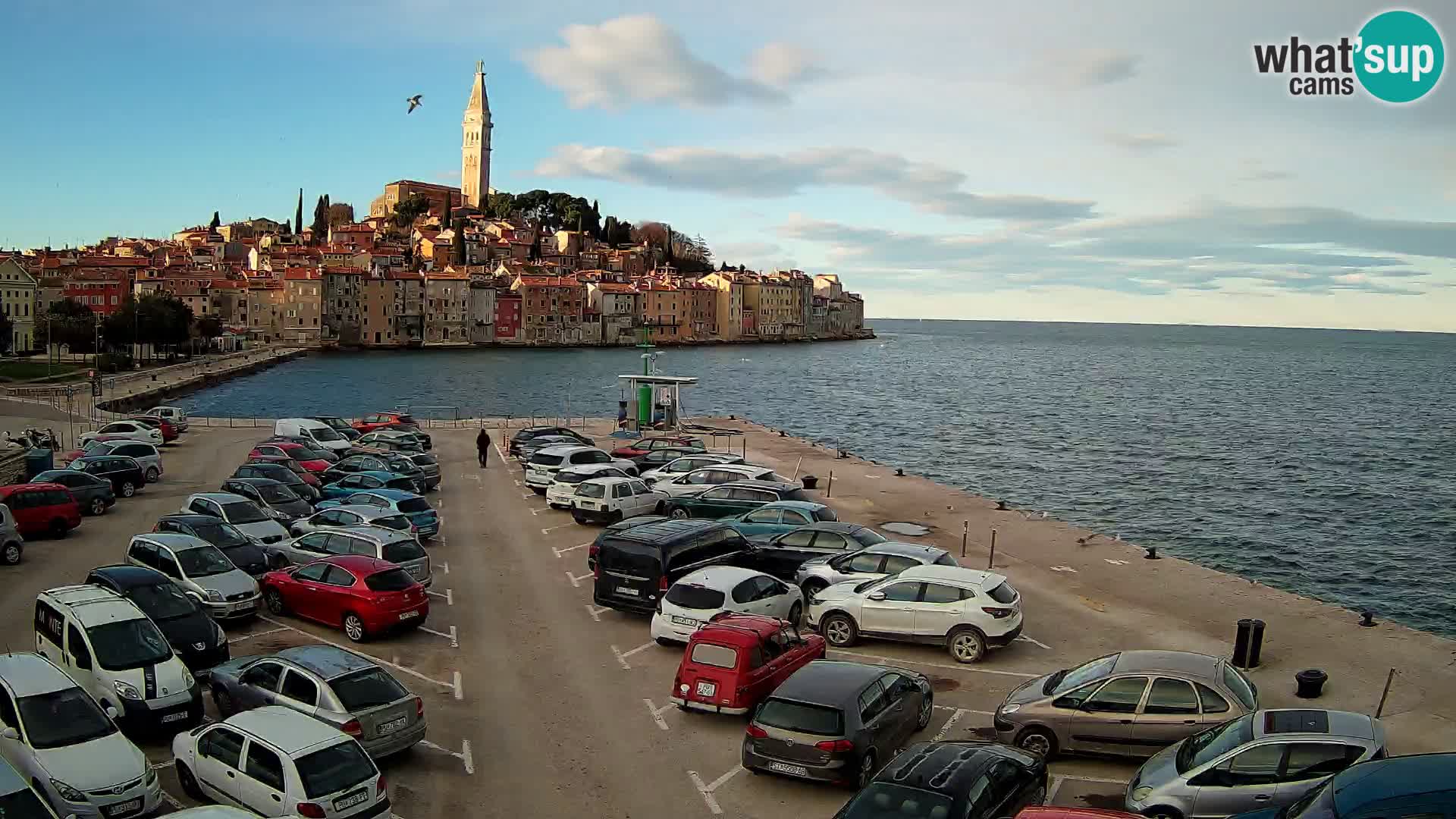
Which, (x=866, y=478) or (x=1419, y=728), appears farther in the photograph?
(x=866, y=478)

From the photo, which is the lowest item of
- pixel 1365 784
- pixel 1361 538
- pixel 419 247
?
pixel 1361 538

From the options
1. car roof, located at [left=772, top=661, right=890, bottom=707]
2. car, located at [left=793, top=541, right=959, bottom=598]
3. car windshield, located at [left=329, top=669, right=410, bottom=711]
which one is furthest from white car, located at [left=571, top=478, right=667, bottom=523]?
car roof, located at [left=772, top=661, right=890, bottom=707]

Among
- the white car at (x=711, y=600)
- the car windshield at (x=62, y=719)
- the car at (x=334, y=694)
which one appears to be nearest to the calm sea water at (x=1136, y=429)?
the white car at (x=711, y=600)

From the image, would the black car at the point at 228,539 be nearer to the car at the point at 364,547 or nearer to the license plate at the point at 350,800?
the car at the point at 364,547

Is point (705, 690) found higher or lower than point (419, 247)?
lower

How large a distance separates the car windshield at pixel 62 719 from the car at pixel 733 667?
5.80 metres

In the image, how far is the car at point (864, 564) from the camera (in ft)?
55.1

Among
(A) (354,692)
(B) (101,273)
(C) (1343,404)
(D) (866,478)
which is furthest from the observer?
(B) (101,273)

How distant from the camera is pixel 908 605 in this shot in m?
14.9

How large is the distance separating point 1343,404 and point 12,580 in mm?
96488

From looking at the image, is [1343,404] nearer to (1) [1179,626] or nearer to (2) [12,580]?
(1) [1179,626]

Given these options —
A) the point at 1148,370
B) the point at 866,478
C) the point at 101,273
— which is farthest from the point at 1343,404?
the point at 101,273

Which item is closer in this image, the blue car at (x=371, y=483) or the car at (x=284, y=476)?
the car at (x=284, y=476)

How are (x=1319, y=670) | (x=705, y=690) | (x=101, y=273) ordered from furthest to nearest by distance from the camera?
1. (x=101, y=273)
2. (x=1319, y=670)
3. (x=705, y=690)
